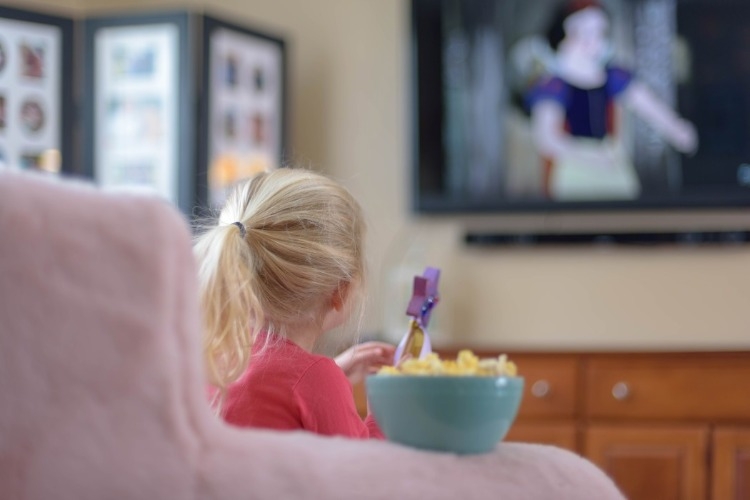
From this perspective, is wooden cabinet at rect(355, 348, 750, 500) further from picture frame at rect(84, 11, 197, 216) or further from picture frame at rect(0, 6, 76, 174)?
picture frame at rect(0, 6, 76, 174)

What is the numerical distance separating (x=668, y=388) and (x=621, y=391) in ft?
0.42

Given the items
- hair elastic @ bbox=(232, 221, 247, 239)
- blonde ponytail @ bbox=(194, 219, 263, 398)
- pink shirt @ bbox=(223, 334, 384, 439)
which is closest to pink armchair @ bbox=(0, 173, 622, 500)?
blonde ponytail @ bbox=(194, 219, 263, 398)

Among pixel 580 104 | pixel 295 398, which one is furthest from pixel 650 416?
pixel 295 398

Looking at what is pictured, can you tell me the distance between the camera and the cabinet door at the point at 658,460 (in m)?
3.06

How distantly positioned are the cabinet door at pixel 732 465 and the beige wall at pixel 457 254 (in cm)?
43

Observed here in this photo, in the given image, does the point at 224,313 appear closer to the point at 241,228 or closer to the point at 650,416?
the point at 241,228

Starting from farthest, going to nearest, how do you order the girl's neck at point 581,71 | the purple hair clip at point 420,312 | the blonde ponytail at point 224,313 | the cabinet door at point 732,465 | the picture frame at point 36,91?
the girl's neck at point 581,71, the picture frame at point 36,91, the cabinet door at point 732,465, the purple hair clip at point 420,312, the blonde ponytail at point 224,313

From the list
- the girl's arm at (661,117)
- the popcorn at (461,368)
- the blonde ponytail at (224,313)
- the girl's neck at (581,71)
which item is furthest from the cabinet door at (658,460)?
the popcorn at (461,368)

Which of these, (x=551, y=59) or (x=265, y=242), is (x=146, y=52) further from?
(x=265, y=242)

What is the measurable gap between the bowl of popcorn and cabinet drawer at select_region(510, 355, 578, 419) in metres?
2.40

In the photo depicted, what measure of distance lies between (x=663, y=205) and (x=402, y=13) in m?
1.10

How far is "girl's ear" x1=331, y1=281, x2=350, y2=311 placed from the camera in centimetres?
147

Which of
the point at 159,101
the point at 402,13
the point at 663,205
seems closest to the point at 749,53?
the point at 663,205

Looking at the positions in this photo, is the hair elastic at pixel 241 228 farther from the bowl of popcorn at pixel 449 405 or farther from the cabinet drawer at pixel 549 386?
the cabinet drawer at pixel 549 386
